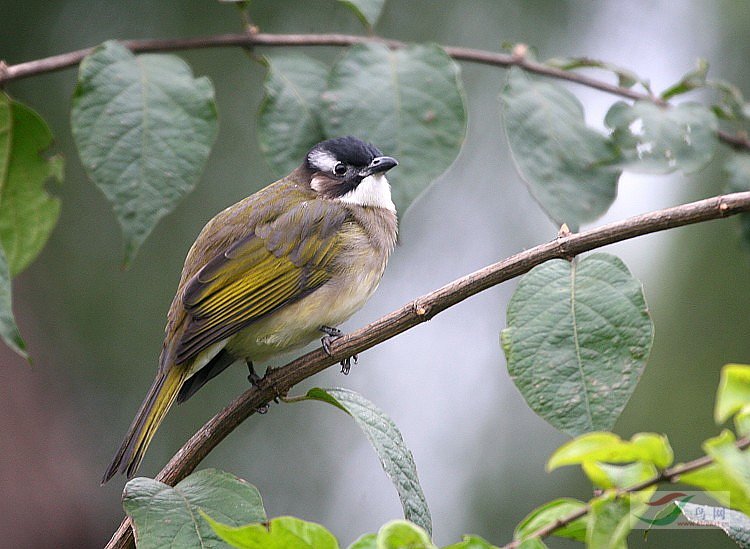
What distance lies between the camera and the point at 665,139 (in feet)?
8.04

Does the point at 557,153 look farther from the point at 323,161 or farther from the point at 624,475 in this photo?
the point at 624,475

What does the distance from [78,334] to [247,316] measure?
6.98 feet

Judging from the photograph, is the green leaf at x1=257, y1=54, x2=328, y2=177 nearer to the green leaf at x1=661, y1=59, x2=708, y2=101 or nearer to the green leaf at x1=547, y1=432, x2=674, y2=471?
the green leaf at x1=661, y1=59, x2=708, y2=101

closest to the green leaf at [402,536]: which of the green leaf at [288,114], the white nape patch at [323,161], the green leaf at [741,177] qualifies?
the green leaf at [288,114]

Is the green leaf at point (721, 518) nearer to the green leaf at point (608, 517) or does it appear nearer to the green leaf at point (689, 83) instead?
the green leaf at point (608, 517)

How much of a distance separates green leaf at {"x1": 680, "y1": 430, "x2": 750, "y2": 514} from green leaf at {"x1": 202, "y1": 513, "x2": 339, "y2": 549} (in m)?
0.41

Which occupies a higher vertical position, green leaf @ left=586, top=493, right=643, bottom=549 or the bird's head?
the bird's head

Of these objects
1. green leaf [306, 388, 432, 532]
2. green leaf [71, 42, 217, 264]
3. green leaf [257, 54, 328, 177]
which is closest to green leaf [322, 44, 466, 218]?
green leaf [257, 54, 328, 177]

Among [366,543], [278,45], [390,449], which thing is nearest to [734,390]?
[366,543]

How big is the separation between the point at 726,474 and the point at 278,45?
181cm

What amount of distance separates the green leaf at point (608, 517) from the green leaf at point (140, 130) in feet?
4.23

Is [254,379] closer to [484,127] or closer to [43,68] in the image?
[43,68]

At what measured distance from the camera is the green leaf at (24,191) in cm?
235

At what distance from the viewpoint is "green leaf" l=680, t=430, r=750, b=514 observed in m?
0.93
